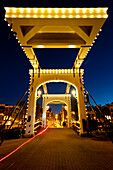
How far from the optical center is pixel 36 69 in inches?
301

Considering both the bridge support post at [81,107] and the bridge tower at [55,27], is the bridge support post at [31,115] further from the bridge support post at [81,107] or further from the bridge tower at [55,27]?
the bridge support post at [81,107]

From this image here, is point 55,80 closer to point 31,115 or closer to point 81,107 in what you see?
point 81,107

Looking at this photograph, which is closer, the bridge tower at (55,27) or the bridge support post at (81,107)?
the bridge tower at (55,27)

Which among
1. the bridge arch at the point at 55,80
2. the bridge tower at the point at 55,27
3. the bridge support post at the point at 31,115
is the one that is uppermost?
the bridge tower at the point at 55,27

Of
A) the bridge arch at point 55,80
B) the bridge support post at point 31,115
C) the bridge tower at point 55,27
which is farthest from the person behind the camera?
the bridge arch at point 55,80

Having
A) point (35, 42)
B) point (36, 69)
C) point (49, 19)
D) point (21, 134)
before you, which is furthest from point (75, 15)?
point (21, 134)

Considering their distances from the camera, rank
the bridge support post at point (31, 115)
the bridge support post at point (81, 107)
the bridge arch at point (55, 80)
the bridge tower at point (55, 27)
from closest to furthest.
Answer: the bridge tower at point (55, 27) < the bridge support post at point (31, 115) < the bridge support post at point (81, 107) < the bridge arch at point (55, 80)

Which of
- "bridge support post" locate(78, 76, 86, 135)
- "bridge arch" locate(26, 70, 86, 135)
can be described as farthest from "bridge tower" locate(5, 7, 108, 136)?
"bridge arch" locate(26, 70, 86, 135)

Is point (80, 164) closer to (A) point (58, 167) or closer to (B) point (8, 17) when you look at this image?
(A) point (58, 167)

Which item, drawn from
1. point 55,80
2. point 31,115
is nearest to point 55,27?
point 55,80

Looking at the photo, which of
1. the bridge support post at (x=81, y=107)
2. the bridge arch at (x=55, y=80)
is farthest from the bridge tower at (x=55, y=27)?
the bridge arch at (x=55, y=80)

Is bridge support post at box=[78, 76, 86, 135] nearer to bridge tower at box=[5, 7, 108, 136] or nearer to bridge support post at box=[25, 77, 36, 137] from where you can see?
bridge tower at box=[5, 7, 108, 136]

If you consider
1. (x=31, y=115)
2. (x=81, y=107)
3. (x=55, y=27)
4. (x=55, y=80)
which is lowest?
(x=31, y=115)
